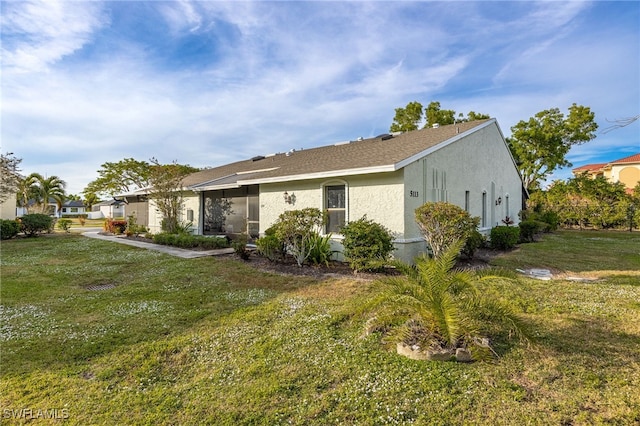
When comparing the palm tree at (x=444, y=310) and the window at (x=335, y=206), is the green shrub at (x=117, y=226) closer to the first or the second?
the window at (x=335, y=206)

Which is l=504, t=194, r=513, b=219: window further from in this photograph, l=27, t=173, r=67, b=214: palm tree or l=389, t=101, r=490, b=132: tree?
l=27, t=173, r=67, b=214: palm tree

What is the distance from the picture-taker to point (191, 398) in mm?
3236

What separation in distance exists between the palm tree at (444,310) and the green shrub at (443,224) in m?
3.69

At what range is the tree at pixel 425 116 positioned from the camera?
93.4 feet

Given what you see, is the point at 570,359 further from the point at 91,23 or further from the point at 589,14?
the point at 91,23

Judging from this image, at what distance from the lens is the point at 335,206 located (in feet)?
34.5

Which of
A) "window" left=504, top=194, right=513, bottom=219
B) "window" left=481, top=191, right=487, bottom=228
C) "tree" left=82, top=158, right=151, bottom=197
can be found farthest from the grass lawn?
"tree" left=82, top=158, right=151, bottom=197

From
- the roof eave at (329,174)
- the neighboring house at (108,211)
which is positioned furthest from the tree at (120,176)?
the roof eave at (329,174)

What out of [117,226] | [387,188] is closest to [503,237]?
[387,188]

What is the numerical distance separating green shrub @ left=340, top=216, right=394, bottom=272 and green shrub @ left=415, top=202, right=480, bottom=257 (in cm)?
103

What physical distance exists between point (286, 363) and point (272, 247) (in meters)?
6.14

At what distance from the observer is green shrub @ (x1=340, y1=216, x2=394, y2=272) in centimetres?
824

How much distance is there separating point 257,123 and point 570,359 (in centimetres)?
1683

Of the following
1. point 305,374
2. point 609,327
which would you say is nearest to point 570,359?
point 609,327
